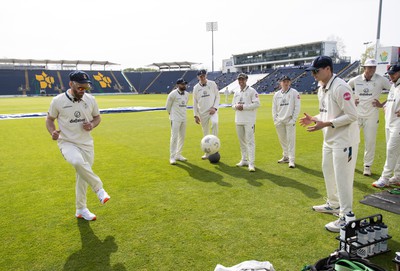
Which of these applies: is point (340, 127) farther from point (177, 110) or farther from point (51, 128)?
point (177, 110)

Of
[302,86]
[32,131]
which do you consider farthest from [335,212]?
[302,86]

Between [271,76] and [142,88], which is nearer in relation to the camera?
[271,76]

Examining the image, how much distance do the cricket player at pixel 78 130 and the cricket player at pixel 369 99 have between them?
19.5 feet

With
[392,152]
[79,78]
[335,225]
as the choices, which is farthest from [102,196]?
[392,152]

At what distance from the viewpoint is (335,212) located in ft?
16.5

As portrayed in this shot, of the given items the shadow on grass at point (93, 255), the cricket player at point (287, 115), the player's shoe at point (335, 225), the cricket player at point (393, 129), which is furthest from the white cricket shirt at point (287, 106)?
the shadow on grass at point (93, 255)

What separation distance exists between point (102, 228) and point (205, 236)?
1658 millimetres

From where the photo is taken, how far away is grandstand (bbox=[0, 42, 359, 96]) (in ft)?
205

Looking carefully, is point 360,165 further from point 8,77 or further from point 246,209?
point 8,77

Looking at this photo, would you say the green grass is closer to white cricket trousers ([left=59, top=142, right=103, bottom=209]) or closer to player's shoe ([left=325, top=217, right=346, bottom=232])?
player's shoe ([left=325, top=217, right=346, bottom=232])

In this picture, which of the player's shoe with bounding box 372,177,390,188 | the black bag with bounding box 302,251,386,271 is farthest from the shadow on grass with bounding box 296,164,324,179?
the black bag with bounding box 302,251,386,271

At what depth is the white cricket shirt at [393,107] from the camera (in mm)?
6238

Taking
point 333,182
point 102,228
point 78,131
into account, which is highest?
point 78,131

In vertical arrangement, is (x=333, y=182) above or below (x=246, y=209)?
above
